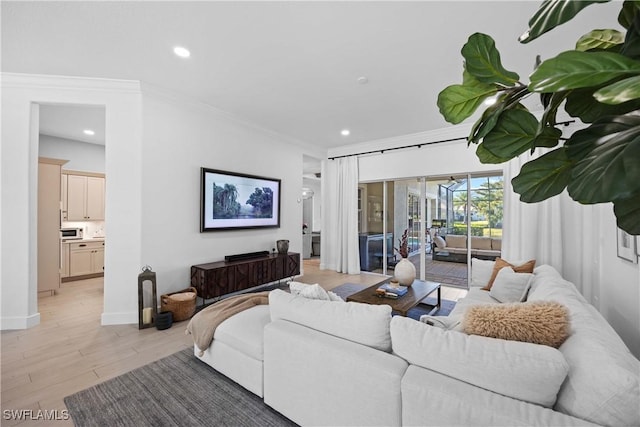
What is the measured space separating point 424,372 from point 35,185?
4276 mm

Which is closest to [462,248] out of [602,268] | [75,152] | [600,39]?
[602,268]

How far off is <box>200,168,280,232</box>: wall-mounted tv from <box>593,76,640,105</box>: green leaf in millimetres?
4033

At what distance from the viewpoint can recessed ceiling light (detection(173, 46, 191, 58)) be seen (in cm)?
255

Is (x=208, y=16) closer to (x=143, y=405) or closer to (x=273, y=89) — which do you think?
(x=273, y=89)

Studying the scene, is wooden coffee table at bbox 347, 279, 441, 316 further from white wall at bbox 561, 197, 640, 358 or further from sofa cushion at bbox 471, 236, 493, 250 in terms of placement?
sofa cushion at bbox 471, 236, 493, 250

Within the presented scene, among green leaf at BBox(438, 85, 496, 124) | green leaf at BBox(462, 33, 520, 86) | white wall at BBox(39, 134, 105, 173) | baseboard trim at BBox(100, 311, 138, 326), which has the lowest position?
baseboard trim at BBox(100, 311, 138, 326)

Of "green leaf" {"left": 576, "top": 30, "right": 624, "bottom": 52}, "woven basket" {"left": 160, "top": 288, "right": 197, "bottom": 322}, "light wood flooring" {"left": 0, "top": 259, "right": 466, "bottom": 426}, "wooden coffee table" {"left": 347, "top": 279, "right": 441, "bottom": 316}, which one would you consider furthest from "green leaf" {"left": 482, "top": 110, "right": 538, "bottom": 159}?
"woven basket" {"left": 160, "top": 288, "right": 197, "bottom": 322}

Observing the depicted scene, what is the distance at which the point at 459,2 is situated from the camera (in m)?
2.01

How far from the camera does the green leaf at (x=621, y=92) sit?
414mm

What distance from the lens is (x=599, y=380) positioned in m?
0.98

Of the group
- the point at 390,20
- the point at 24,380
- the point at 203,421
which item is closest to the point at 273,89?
the point at 390,20

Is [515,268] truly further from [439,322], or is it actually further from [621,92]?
[621,92]

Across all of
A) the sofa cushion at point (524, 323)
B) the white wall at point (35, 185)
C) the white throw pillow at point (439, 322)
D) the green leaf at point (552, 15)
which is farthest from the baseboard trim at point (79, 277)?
the green leaf at point (552, 15)

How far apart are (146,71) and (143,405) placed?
10.2 feet
